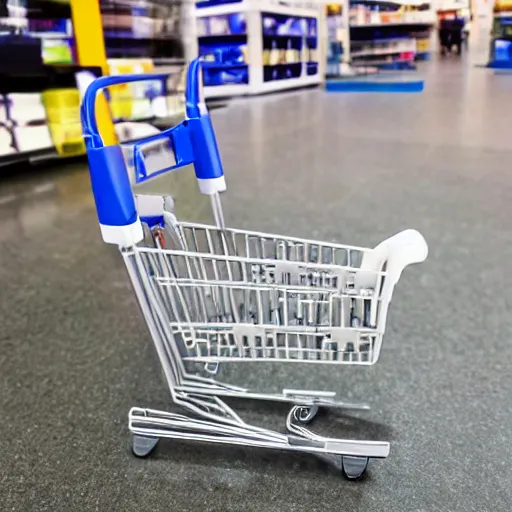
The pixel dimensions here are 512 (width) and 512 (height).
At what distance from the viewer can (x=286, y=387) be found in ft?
3.96

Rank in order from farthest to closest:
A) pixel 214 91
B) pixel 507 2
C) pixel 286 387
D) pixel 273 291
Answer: pixel 507 2 < pixel 214 91 < pixel 286 387 < pixel 273 291

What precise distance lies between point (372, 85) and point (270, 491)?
28.3 ft

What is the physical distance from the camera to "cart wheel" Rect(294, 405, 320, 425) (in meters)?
1.07

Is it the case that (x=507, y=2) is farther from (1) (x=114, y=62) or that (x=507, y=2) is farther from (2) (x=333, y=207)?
(2) (x=333, y=207)

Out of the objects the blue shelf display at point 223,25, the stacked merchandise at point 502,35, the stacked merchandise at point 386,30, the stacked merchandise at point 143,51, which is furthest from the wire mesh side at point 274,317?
the stacked merchandise at point 502,35

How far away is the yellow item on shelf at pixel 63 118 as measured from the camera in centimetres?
347

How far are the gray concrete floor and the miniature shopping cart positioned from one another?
53mm

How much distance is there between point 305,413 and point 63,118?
302cm

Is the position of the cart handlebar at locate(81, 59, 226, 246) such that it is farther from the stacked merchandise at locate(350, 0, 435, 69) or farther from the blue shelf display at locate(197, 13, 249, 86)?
the stacked merchandise at locate(350, 0, 435, 69)

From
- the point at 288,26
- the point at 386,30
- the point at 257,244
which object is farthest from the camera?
the point at 386,30

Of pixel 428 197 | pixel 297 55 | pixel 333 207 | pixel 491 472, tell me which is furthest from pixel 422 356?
pixel 297 55

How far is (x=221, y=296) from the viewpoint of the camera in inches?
41.6

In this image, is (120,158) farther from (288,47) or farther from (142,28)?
(288,47)

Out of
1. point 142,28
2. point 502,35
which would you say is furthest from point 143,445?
point 502,35
